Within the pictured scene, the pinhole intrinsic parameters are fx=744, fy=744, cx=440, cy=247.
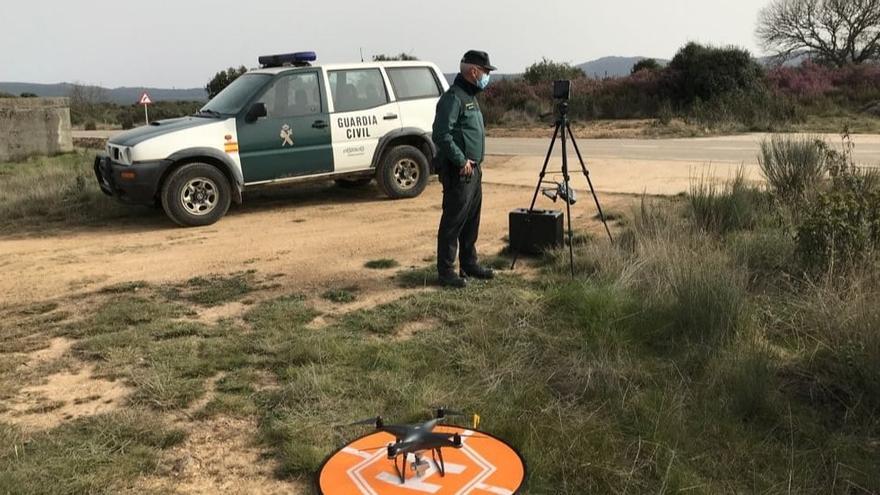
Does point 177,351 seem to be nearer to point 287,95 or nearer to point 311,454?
point 311,454

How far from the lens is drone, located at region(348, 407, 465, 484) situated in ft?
10.9

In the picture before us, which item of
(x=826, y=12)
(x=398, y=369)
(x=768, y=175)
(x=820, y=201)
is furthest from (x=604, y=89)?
(x=398, y=369)

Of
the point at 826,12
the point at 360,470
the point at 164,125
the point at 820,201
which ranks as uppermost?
the point at 826,12

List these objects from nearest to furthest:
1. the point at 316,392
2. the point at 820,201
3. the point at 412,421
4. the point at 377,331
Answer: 1. the point at 412,421
2. the point at 316,392
3. the point at 377,331
4. the point at 820,201

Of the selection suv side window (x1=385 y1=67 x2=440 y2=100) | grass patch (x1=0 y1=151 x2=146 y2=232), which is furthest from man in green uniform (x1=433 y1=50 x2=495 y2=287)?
grass patch (x1=0 y1=151 x2=146 y2=232)

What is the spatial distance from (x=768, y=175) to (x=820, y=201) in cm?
293

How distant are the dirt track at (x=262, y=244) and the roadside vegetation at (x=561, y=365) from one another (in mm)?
560

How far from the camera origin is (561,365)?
4492 mm

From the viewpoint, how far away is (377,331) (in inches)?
206

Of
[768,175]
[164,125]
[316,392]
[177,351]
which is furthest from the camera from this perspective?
[164,125]

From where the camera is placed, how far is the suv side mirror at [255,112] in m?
9.16

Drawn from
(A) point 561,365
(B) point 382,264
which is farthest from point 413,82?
(A) point 561,365

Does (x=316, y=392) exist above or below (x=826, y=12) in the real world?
below

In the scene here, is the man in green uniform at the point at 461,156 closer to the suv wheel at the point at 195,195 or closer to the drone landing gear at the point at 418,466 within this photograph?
the drone landing gear at the point at 418,466
